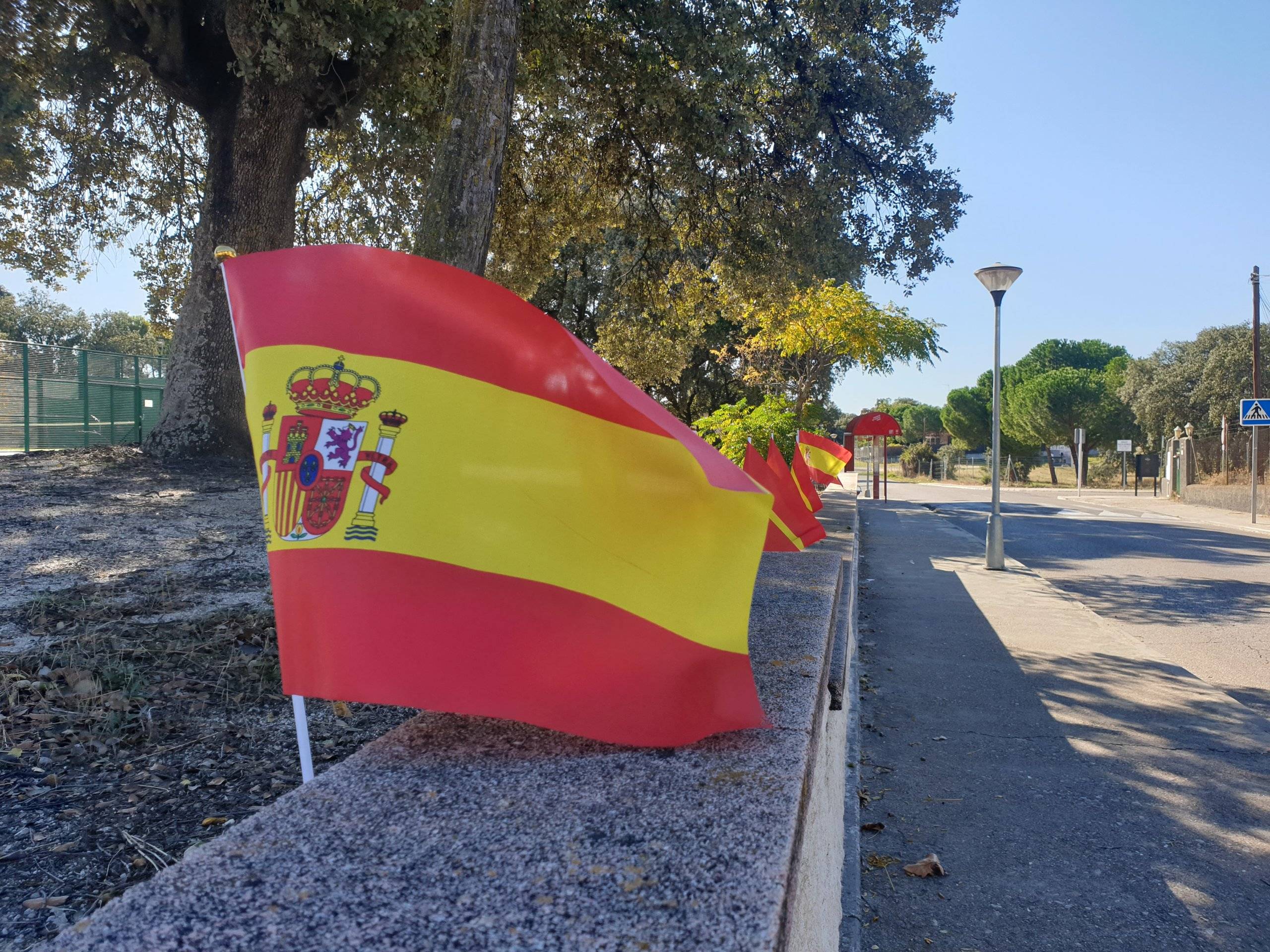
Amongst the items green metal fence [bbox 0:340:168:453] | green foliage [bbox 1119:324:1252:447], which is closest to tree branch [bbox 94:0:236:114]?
green metal fence [bbox 0:340:168:453]

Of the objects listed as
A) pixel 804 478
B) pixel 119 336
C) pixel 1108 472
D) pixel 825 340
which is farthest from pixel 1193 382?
pixel 119 336

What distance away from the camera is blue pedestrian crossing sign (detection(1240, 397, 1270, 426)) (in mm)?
20578

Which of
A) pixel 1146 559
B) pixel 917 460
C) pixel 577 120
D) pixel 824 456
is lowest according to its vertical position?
pixel 1146 559

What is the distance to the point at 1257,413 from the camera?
20.8 meters

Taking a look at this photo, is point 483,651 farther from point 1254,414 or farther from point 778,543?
point 1254,414

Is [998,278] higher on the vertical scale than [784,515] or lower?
higher

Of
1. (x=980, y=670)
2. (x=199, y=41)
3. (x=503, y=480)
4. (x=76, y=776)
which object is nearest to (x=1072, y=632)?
(x=980, y=670)

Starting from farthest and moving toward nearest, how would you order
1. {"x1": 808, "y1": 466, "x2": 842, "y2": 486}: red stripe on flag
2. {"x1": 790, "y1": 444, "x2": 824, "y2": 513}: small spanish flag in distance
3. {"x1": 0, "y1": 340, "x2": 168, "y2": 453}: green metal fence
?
{"x1": 0, "y1": 340, "x2": 168, "y2": 453}: green metal fence
{"x1": 808, "y1": 466, "x2": 842, "y2": 486}: red stripe on flag
{"x1": 790, "y1": 444, "x2": 824, "y2": 513}: small spanish flag in distance

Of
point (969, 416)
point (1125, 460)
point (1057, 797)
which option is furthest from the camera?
point (969, 416)

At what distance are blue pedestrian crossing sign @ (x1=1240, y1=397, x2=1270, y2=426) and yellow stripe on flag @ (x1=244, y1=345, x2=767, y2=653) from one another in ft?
75.0

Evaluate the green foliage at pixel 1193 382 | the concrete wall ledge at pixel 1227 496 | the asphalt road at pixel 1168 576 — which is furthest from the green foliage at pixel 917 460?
the asphalt road at pixel 1168 576

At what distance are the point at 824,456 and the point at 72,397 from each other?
16070mm

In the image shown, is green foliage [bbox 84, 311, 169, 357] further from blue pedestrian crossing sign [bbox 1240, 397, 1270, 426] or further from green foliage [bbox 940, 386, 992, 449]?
green foliage [bbox 940, 386, 992, 449]

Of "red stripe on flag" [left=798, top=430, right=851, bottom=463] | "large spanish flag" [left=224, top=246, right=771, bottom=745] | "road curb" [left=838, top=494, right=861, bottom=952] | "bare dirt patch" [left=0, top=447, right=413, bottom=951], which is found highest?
"red stripe on flag" [left=798, top=430, right=851, bottom=463]
